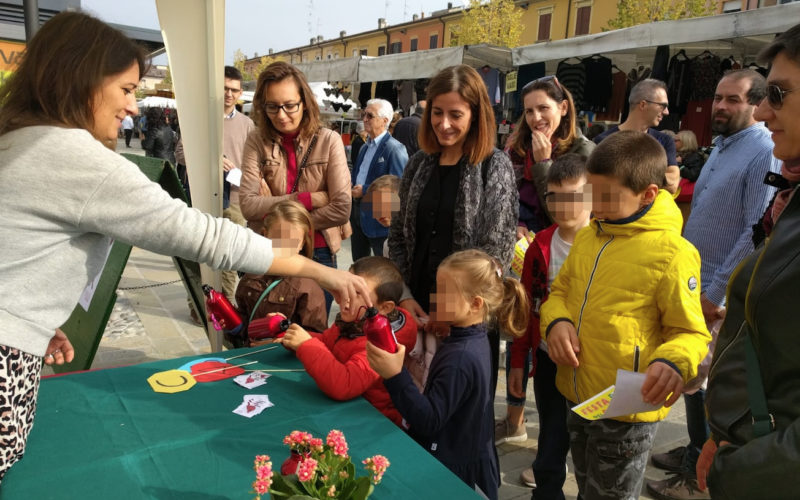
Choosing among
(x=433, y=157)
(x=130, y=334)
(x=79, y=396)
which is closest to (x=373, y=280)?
(x=433, y=157)

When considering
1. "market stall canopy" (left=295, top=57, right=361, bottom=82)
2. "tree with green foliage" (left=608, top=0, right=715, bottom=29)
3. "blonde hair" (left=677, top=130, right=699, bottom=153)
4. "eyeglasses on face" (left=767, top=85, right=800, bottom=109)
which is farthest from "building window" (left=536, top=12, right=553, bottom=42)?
"eyeglasses on face" (left=767, top=85, right=800, bottom=109)

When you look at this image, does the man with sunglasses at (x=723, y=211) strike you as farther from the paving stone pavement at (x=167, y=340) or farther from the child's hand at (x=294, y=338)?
the child's hand at (x=294, y=338)

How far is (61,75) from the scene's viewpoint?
4.75 ft

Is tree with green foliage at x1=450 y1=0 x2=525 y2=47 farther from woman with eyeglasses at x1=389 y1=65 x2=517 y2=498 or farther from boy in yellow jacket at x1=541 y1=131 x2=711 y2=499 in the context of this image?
boy in yellow jacket at x1=541 y1=131 x2=711 y2=499

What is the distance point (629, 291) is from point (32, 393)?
6.09 ft

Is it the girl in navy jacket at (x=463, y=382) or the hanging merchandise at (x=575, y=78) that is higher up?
the hanging merchandise at (x=575, y=78)

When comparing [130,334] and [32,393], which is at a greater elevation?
[32,393]

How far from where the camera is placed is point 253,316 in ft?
8.85

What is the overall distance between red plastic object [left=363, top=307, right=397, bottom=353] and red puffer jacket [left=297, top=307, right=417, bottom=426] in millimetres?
322

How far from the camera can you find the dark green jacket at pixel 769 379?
3.12ft

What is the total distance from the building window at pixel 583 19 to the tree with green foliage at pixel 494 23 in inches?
141

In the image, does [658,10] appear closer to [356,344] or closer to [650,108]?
[650,108]

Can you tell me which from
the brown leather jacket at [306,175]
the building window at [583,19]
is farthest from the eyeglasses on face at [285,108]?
the building window at [583,19]

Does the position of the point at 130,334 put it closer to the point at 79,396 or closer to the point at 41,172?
the point at 79,396
